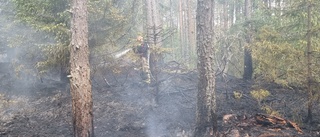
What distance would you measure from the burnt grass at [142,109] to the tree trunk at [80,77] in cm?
137

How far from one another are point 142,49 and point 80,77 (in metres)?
4.95

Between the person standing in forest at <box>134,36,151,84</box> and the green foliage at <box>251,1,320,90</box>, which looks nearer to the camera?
the green foliage at <box>251,1,320,90</box>

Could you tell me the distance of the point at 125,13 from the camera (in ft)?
41.9

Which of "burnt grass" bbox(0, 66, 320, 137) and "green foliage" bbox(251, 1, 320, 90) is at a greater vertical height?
"green foliage" bbox(251, 1, 320, 90)

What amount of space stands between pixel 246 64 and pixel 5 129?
1131 cm

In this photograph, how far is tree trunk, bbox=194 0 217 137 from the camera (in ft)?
25.6

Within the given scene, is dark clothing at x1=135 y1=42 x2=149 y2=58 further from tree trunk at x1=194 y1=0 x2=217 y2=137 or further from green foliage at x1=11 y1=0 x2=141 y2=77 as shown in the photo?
tree trunk at x1=194 y1=0 x2=217 y2=137

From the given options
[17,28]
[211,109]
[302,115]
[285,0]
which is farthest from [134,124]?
[17,28]

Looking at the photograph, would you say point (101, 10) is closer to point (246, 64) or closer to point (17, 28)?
point (17, 28)

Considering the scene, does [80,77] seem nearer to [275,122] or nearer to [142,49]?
[142,49]

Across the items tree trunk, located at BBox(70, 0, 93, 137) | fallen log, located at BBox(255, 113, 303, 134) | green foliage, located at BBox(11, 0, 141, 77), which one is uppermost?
green foliage, located at BBox(11, 0, 141, 77)

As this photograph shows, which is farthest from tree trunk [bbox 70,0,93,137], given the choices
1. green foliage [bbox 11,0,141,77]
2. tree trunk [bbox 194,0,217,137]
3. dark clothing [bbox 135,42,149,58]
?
dark clothing [bbox 135,42,149,58]

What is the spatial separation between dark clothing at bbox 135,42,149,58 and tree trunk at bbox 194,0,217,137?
471cm

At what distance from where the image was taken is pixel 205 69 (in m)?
7.81
